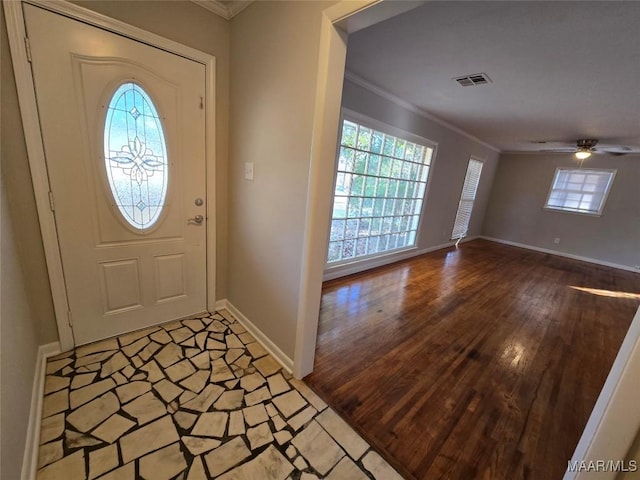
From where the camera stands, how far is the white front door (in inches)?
59.4

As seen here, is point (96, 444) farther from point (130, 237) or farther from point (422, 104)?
point (422, 104)

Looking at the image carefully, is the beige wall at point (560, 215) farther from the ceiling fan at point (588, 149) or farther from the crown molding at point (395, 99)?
the crown molding at point (395, 99)

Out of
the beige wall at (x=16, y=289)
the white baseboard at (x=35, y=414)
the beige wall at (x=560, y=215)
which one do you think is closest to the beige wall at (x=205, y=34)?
the beige wall at (x=16, y=289)

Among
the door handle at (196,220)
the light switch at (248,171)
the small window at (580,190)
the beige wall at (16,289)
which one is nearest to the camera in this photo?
the beige wall at (16,289)

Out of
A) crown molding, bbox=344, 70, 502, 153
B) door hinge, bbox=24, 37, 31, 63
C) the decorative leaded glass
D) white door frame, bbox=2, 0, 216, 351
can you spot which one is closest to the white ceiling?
crown molding, bbox=344, 70, 502, 153

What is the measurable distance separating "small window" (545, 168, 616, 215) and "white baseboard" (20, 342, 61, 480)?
8968 millimetres

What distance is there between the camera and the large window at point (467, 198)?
19.0ft

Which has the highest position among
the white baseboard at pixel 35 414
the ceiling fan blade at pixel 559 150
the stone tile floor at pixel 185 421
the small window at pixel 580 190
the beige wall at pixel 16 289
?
the ceiling fan blade at pixel 559 150

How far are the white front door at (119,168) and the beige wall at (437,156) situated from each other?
1.86 m

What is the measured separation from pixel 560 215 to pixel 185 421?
8.41 meters

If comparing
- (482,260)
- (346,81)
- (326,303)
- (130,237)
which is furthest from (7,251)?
(482,260)

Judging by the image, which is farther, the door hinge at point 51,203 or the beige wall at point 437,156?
the beige wall at point 437,156

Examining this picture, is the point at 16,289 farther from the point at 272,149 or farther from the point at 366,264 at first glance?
the point at 366,264

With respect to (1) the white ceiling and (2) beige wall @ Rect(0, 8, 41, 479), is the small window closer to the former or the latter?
(1) the white ceiling
